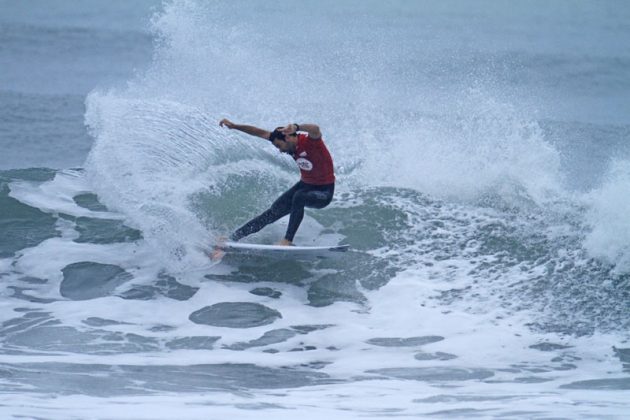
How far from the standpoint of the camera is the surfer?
850 centimetres

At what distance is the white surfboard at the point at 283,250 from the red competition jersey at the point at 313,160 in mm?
680

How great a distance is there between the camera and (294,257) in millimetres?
9031

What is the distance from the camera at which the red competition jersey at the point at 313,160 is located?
28.2 ft

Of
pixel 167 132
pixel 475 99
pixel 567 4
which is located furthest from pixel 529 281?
pixel 567 4

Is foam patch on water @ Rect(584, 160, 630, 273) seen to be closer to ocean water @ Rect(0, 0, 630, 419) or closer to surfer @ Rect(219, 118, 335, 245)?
ocean water @ Rect(0, 0, 630, 419)

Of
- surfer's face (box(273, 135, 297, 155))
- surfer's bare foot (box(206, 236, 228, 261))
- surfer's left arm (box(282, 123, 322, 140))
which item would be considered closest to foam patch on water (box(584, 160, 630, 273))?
surfer's left arm (box(282, 123, 322, 140))

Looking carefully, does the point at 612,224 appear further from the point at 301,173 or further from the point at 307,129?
the point at 307,129

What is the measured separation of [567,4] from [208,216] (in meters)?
29.6

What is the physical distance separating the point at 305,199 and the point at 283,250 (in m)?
0.57

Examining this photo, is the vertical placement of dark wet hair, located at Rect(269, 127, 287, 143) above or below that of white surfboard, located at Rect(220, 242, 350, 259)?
above

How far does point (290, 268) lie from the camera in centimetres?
923

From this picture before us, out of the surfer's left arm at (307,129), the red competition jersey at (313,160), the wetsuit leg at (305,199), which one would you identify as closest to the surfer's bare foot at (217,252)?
the wetsuit leg at (305,199)

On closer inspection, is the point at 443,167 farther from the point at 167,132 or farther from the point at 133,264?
the point at 133,264

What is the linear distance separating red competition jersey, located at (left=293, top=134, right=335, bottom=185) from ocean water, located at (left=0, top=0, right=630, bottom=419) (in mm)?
1061
